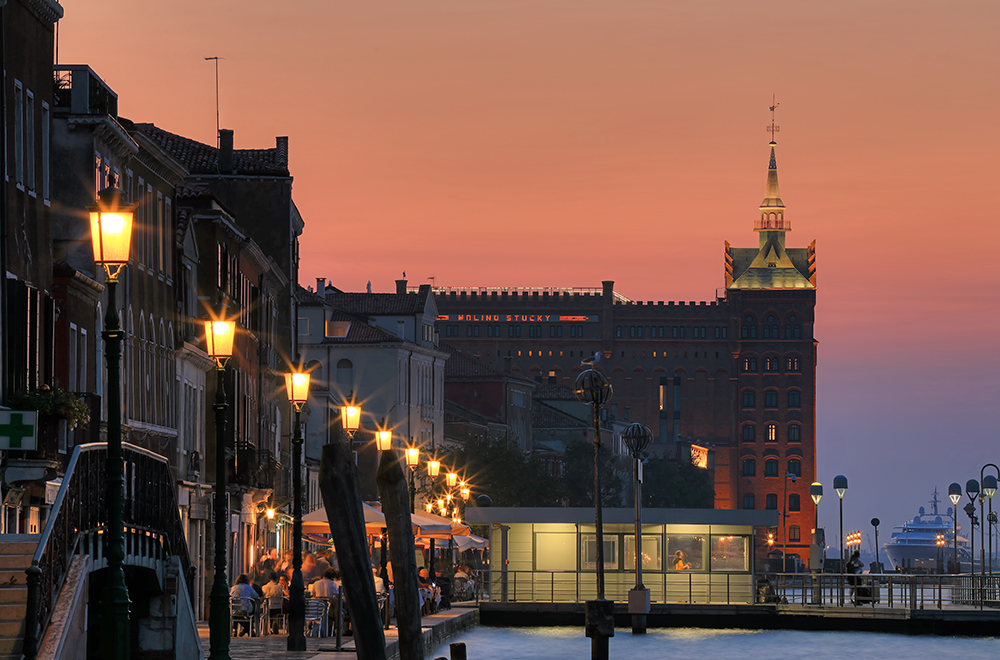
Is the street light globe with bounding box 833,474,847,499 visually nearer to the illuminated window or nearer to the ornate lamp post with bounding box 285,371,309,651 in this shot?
the ornate lamp post with bounding box 285,371,309,651

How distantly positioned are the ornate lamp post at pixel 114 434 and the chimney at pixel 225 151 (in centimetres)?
4369

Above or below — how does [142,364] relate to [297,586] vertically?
above

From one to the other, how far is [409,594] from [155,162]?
1767 centimetres

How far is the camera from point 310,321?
93.8 metres

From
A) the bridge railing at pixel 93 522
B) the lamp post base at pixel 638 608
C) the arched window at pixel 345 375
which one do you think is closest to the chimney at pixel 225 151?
the lamp post base at pixel 638 608

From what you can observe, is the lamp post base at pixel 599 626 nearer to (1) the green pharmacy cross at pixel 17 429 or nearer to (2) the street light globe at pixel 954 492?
(1) the green pharmacy cross at pixel 17 429

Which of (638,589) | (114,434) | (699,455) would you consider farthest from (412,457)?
(699,455)

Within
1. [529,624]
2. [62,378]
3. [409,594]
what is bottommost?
[529,624]

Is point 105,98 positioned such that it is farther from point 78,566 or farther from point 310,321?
point 310,321

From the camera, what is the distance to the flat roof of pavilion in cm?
5275

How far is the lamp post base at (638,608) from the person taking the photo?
47094mm

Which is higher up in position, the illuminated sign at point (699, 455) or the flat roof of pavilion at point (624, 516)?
the illuminated sign at point (699, 455)

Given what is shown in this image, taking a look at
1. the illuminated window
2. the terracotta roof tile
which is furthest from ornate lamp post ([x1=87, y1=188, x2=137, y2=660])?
the illuminated window

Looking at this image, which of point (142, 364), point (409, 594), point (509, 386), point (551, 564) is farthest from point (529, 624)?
point (509, 386)
